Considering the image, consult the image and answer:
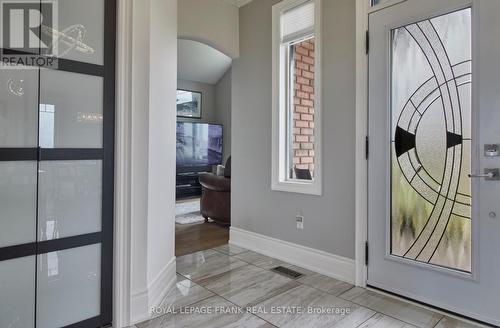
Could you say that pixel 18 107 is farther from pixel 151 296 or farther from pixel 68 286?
pixel 151 296

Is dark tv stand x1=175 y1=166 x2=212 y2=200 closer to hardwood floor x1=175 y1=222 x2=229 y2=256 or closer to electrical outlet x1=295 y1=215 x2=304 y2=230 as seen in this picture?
hardwood floor x1=175 y1=222 x2=229 y2=256

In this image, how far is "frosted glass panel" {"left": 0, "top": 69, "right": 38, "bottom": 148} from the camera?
1538mm

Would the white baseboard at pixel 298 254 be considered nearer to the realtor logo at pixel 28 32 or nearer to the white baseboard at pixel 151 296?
the white baseboard at pixel 151 296

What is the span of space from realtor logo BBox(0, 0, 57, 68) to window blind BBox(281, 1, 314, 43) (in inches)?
83.0

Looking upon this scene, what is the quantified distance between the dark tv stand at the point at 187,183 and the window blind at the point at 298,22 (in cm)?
484

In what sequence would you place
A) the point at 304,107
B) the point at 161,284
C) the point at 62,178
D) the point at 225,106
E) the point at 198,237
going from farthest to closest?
the point at 225,106
the point at 198,237
the point at 304,107
the point at 161,284
the point at 62,178

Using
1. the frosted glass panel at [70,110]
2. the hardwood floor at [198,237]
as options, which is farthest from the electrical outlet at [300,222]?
the frosted glass panel at [70,110]

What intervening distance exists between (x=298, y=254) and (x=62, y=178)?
2159 millimetres

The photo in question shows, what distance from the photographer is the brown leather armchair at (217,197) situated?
4.55 m

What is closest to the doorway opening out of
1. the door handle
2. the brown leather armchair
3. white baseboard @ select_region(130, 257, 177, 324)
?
the brown leather armchair

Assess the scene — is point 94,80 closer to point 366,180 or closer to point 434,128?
point 366,180

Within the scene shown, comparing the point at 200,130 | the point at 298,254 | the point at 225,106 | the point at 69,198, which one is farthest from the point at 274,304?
the point at 225,106

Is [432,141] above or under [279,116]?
under

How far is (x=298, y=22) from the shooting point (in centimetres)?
304
